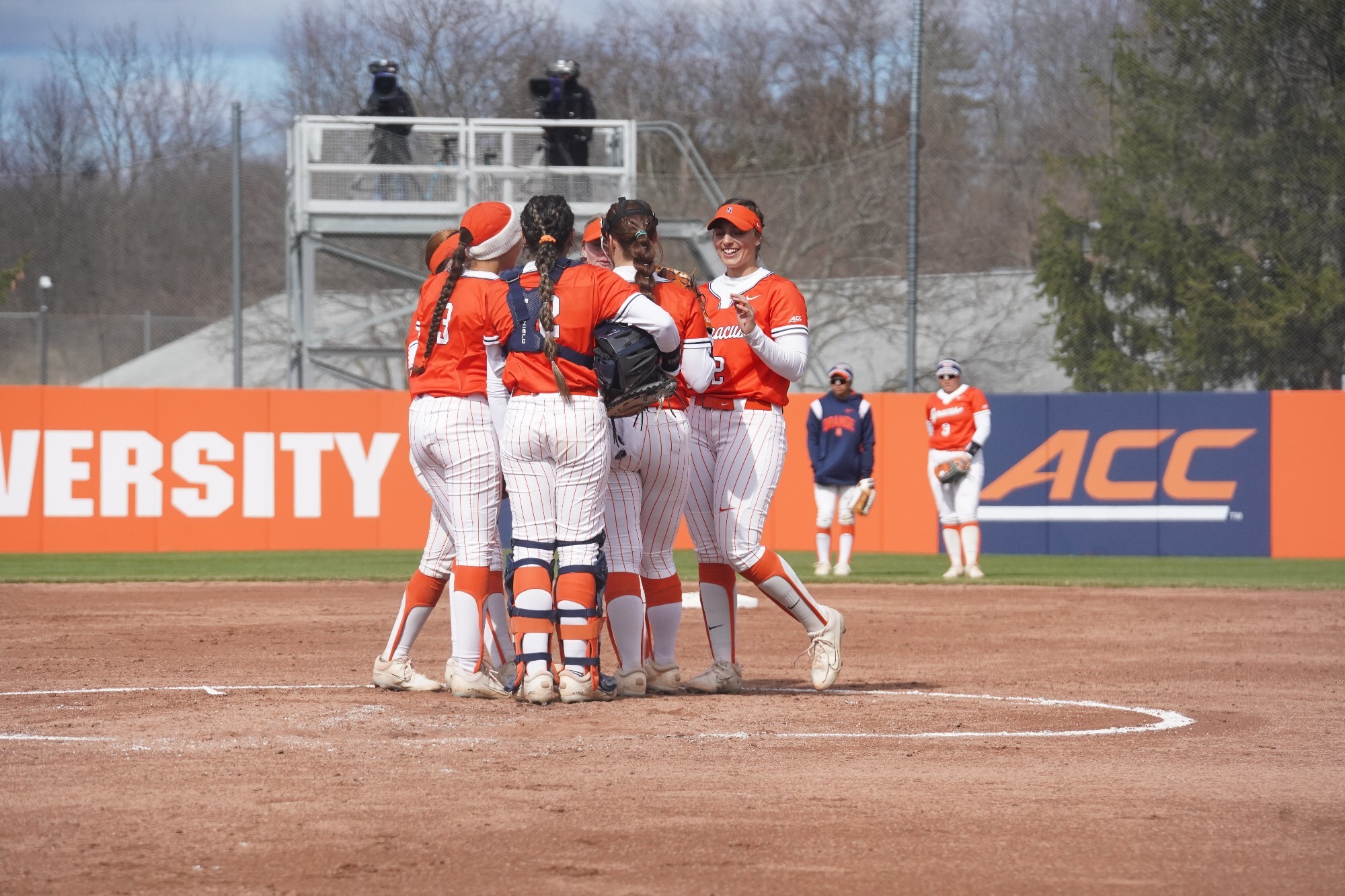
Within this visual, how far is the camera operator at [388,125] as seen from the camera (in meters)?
21.3

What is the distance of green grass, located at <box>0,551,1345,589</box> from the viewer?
13797 millimetres

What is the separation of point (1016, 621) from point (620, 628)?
4824 mm

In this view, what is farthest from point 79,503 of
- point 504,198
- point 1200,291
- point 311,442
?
point 1200,291

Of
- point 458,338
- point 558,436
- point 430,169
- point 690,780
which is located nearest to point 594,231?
point 458,338

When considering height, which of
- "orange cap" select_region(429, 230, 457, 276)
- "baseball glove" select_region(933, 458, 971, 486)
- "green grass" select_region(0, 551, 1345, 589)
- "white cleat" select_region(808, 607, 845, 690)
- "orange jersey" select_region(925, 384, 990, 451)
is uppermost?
"orange cap" select_region(429, 230, 457, 276)

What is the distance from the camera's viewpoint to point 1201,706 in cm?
669

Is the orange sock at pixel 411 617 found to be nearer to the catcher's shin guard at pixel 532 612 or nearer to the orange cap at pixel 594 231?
the catcher's shin guard at pixel 532 612

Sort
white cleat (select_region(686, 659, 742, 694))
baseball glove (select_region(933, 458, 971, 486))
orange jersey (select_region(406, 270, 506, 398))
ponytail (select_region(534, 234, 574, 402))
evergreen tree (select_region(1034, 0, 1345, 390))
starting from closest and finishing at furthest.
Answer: ponytail (select_region(534, 234, 574, 402)) < orange jersey (select_region(406, 270, 506, 398)) < white cleat (select_region(686, 659, 742, 694)) < baseball glove (select_region(933, 458, 971, 486)) < evergreen tree (select_region(1034, 0, 1345, 390))

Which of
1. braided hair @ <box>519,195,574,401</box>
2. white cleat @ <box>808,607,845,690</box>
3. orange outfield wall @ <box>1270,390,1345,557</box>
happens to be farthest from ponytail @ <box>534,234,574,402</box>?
orange outfield wall @ <box>1270,390,1345,557</box>

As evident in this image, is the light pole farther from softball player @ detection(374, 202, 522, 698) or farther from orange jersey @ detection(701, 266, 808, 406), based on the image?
orange jersey @ detection(701, 266, 808, 406)

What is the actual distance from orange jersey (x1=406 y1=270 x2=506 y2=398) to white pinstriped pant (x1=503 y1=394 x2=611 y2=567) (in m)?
0.38

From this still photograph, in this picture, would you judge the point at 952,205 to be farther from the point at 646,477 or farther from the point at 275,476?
the point at 646,477

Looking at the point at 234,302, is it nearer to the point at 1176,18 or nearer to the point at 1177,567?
the point at 1177,567

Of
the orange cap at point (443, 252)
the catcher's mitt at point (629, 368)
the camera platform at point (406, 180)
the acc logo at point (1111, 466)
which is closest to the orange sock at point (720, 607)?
the catcher's mitt at point (629, 368)
